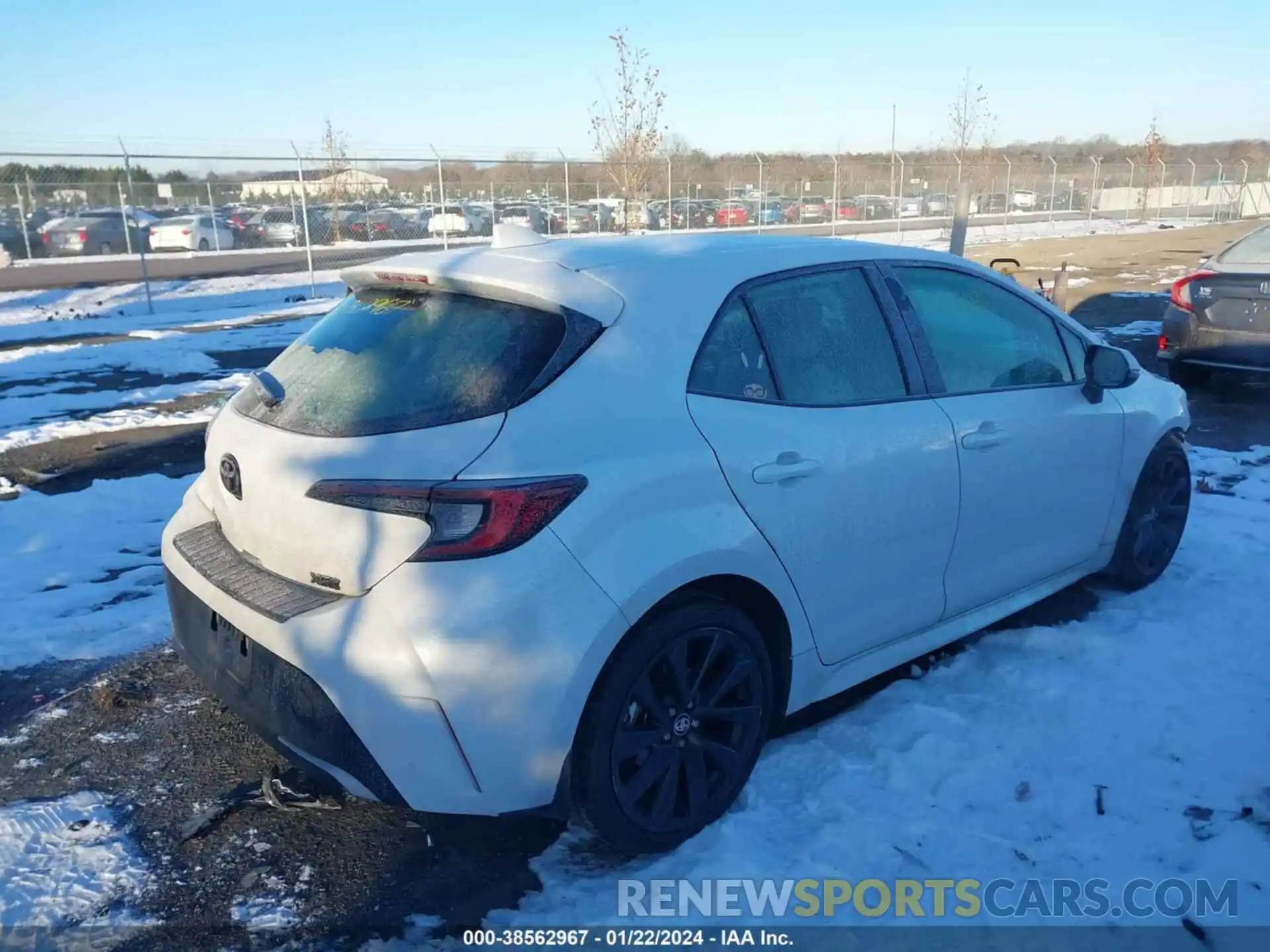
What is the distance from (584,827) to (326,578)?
3.31ft

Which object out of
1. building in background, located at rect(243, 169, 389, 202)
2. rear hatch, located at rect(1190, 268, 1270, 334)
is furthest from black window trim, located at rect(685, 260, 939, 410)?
building in background, located at rect(243, 169, 389, 202)

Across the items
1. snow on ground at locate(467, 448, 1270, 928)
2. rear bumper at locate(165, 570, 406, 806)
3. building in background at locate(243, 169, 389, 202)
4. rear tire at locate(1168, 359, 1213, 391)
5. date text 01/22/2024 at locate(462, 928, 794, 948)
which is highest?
building in background at locate(243, 169, 389, 202)

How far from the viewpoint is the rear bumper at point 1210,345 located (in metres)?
8.30


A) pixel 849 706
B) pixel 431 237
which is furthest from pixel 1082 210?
pixel 849 706

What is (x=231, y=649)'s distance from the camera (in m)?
2.89

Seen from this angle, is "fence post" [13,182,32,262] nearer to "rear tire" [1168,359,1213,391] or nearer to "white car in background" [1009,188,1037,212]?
"rear tire" [1168,359,1213,391]

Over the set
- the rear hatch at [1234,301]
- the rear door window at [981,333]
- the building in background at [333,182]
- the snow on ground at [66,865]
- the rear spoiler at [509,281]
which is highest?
the building in background at [333,182]

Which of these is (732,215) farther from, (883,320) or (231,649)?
(231,649)

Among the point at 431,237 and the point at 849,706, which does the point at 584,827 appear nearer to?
the point at 849,706

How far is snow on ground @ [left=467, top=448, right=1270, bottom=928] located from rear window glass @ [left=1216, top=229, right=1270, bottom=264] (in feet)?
17.8

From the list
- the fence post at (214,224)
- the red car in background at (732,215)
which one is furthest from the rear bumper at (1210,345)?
the fence post at (214,224)

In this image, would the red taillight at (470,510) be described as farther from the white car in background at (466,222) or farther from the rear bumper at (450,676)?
the white car in background at (466,222)

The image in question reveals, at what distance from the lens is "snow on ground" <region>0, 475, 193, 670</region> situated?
4.32 m

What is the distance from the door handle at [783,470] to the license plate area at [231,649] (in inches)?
60.1
